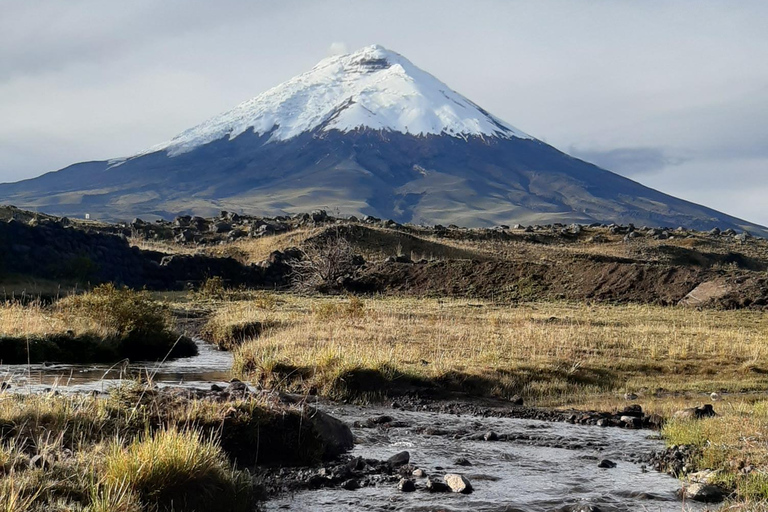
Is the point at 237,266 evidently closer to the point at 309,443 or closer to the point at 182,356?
the point at 182,356

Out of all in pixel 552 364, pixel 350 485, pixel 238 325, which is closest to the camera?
pixel 350 485

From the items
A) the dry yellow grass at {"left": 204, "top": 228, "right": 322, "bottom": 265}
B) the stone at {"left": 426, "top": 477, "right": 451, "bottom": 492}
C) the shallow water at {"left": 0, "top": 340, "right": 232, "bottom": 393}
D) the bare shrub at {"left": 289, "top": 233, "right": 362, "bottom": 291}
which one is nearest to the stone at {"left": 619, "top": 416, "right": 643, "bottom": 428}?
the stone at {"left": 426, "top": 477, "right": 451, "bottom": 492}

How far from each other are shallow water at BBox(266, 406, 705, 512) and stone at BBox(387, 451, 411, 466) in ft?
0.58

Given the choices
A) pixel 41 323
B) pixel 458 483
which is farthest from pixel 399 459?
pixel 41 323

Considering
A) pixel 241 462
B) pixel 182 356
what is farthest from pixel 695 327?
pixel 241 462

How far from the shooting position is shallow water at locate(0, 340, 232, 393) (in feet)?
49.7

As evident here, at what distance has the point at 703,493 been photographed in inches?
368

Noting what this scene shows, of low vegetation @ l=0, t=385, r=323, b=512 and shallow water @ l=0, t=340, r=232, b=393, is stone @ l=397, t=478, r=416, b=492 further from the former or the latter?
shallow water @ l=0, t=340, r=232, b=393

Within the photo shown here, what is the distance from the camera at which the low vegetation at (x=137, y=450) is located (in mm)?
7316

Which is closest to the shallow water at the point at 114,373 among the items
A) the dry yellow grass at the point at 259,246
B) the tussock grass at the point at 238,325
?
the tussock grass at the point at 238,325

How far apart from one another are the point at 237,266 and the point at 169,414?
1554 inches

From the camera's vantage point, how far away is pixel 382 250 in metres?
56.1

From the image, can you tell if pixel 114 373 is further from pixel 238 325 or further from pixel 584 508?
pixel 584 508

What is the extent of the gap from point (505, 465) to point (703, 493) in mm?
2648
